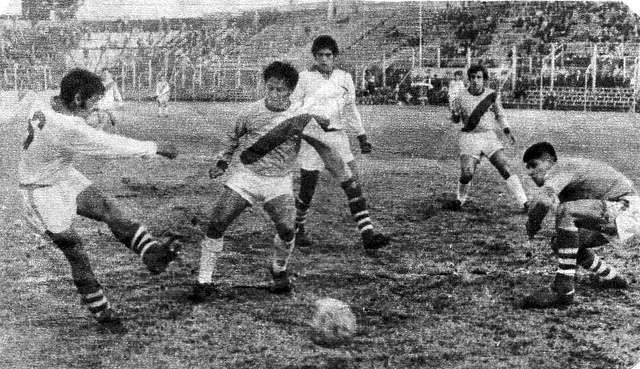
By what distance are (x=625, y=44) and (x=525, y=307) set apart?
85.3 inches

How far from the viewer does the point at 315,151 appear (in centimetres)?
491

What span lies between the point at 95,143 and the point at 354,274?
1.92 metres

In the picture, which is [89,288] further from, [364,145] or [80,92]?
[364,145]

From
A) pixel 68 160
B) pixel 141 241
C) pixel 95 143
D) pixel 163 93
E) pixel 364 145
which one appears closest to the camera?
pixel 95 143

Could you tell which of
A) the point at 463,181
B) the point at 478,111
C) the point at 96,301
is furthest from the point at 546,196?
the point at 96,301

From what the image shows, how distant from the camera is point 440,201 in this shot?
211 inches

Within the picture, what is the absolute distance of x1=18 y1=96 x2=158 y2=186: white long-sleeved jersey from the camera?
3588mm

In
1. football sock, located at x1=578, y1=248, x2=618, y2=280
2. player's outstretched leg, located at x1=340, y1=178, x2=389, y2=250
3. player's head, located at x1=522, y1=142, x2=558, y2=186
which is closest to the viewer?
player's head, located at x1=522, y1=142, x2=558, y2=186

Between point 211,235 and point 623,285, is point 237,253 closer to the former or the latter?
point 211,235

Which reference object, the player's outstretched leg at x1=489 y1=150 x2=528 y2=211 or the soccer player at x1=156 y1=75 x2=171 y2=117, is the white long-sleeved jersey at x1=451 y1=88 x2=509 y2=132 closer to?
the player's outstretched leg at x1=489 y1=150 x2=528 y2=211

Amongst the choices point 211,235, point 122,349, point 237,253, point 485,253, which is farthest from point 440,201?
point 122,349

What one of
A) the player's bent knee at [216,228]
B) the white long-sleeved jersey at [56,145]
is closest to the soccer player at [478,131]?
the player's bent knee at [216,228]

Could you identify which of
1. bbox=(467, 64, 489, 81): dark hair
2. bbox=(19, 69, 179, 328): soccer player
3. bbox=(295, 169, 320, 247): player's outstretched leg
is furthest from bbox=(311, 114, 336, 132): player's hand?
bbox=(467, 64, 489, 81): dark hair

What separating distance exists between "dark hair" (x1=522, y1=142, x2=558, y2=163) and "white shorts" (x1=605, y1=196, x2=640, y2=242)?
0.53 m
